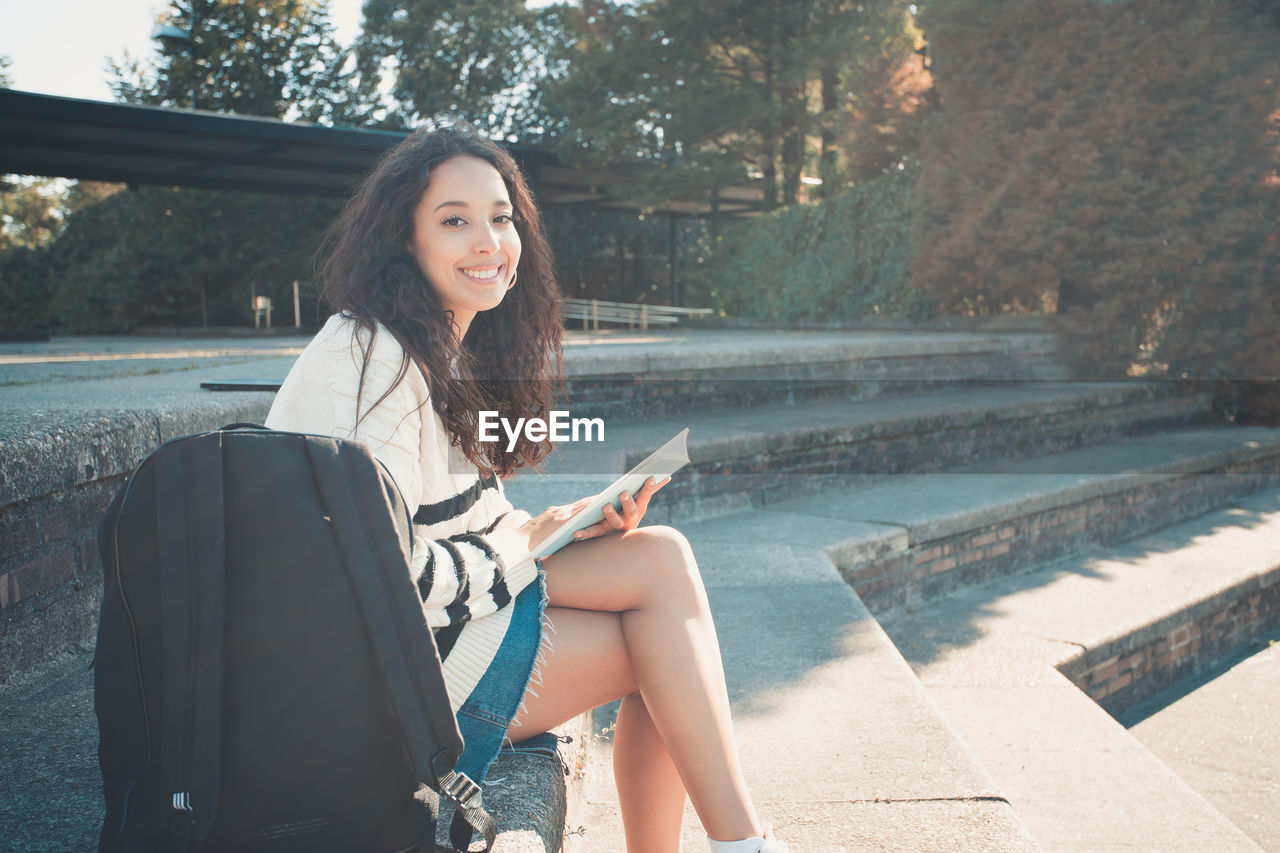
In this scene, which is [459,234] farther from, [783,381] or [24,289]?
[24,289]

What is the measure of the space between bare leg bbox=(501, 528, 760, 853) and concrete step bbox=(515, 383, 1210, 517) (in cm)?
232

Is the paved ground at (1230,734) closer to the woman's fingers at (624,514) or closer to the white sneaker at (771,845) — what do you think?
the white sneaker at (771,845)

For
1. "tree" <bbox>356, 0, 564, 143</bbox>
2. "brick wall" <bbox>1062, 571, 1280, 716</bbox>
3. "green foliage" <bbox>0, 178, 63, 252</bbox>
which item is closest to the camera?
"brick wall" <bbox>1062, 571, 1280, 716</bbox>

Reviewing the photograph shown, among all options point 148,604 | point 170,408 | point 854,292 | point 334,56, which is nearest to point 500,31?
point 334,56

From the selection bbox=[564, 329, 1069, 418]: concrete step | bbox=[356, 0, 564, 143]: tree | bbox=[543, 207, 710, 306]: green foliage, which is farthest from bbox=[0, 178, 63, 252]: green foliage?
bbox=[564, 329, 1069, 418]: concrete step

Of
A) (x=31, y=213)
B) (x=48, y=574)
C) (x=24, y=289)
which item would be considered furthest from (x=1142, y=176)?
(x=31, y=213)

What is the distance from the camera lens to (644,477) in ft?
5.21

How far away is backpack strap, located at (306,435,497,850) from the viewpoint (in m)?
1.03

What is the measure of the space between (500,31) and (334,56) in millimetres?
4362

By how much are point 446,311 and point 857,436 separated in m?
4.17

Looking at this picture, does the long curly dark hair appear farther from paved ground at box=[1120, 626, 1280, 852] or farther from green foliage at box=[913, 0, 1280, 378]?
green foliage at box=[913, 0, 1280, 378]

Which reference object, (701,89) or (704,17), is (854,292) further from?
(704,17)

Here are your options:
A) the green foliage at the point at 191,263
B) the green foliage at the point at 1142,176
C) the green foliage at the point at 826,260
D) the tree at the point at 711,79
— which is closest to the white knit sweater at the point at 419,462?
the green foliage at the point at 1142,176

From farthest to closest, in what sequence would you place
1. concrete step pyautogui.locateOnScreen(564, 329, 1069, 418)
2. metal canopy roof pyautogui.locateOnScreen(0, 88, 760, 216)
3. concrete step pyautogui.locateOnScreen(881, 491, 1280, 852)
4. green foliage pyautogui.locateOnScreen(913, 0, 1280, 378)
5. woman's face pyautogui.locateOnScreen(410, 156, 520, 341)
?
metal canopy roof pyautogui.locateOnScreen(0, 88, 760, 216)
green foliage pyautogui.locateOnScreen(913, 0, 1280, 378)
concrete step pyautogui.locateOnScreen(564, 329, 1069, 418)
concrete step pyautogui.locateOnScreen(881, 491, 1280, 852)
woman's face pyautogui.locateOnScreen(410, 156, 520, 341)
